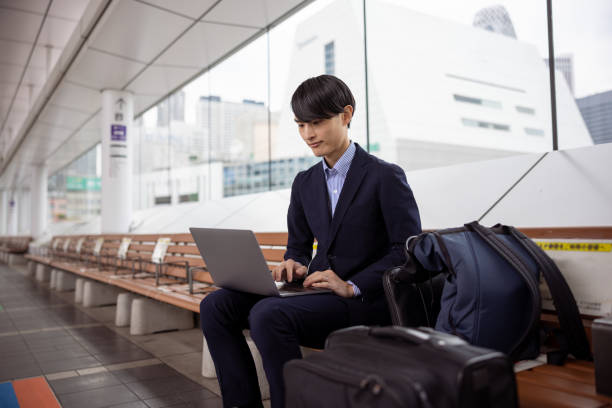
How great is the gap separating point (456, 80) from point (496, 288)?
2616 mm

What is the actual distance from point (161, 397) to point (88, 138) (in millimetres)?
11637

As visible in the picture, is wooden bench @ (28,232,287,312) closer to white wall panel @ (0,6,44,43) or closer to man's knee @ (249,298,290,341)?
man's knee @ (249,298,290,341)

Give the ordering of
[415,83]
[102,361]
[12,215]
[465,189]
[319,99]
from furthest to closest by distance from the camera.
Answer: [12,215]
[415,83]
[102,361]
[465,189]
[319,99]

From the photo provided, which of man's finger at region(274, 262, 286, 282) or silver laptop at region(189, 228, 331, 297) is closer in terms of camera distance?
silver laptop at region(189, 228, 331, 297)

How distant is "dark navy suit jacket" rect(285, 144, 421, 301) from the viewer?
1.71 meters

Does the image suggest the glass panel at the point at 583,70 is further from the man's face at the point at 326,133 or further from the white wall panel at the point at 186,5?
the white wall panel at the point at 186,5

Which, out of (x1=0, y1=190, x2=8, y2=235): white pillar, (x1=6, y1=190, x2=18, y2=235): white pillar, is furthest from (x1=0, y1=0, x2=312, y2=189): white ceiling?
(x1=0, y1=190, x2=8, y2=235): white pillar

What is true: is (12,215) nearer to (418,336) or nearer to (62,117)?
(62,117)

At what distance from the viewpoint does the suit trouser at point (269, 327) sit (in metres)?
1.51

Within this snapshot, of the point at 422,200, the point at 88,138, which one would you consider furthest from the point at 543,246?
the point at 88,138

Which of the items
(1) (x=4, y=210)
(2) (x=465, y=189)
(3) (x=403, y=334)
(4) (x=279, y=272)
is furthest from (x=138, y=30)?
(1) (x=4, y=210)

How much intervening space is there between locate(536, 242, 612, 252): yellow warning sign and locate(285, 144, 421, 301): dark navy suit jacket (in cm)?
46

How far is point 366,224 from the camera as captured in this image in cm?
178

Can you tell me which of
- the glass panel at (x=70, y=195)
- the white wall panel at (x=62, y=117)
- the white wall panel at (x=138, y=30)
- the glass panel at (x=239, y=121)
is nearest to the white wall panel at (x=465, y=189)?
the glass panel at (x=239, y=121)
